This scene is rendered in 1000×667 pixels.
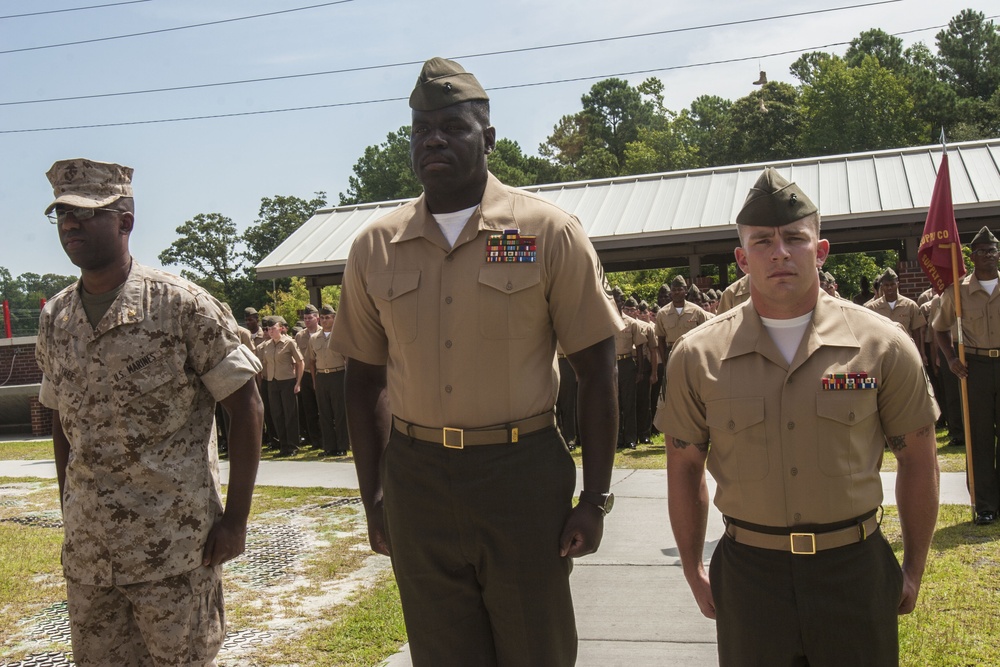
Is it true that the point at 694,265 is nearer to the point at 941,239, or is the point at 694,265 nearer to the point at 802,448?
the point at 941,239

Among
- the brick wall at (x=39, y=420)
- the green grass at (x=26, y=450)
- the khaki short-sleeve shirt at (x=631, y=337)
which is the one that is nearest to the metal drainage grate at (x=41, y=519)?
A: the green grass at (x=26, y=450)

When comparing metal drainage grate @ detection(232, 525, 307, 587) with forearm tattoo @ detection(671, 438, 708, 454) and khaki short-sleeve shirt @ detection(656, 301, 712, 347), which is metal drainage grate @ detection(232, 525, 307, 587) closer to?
forearm tattoo @ detection(671, 438, 708, 454)

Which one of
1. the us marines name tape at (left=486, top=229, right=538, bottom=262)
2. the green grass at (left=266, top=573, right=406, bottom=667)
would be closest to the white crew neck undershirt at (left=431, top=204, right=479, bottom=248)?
the us marines name tape at (left=486, top=229, right=538, bottom=262)

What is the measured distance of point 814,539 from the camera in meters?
2.76

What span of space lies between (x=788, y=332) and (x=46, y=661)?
4502 millimetres

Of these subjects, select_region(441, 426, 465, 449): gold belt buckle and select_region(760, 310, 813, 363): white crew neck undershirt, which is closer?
select_region(760, 310, 813, 363): white crew neck undershirt

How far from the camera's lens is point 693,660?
482 centimetres

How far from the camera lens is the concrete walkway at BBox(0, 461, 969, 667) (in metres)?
4.99

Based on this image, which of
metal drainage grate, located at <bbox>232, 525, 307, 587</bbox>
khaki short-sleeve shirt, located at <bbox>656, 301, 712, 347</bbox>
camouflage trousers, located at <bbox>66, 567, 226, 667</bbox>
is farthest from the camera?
khaki short-sleeve shirt, located at <bbox>656, 301, 712, 347</bbox>

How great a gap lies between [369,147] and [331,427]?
75.9m

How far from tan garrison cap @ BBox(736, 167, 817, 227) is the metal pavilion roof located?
47.0 ft

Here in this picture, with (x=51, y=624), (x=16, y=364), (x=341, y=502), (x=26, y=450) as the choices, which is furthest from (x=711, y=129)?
(x=51, y=624)

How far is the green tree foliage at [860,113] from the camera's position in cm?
6291

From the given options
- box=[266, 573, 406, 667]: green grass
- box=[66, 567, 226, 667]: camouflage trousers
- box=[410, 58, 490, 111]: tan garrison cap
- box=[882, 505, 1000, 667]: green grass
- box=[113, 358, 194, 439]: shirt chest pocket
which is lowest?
box=[882, 505, 1000, 667]: green grass
